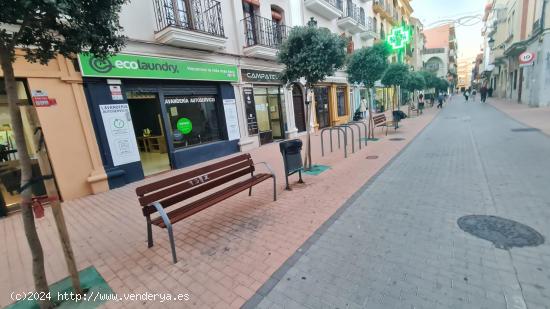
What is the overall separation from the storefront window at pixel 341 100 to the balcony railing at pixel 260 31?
7493 millimetres

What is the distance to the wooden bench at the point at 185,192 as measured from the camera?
3.19 m

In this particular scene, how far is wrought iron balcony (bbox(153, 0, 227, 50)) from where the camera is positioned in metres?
7.51

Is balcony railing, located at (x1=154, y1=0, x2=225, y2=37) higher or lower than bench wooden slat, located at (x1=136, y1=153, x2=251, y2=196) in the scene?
higher

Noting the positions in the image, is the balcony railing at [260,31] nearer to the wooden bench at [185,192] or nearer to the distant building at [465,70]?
the wooden bench at [185,192]

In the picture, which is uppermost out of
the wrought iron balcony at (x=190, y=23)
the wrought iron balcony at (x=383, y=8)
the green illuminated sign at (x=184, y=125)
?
the wrought iron balcony at (x=383, y=8)

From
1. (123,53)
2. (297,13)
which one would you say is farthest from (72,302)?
(297,13)

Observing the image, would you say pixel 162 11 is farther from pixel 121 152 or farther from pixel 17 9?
pixel 17 9

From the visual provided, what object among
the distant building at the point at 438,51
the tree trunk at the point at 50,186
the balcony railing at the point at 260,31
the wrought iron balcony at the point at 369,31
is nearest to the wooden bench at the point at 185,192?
the tree trunk at the point at 50,186

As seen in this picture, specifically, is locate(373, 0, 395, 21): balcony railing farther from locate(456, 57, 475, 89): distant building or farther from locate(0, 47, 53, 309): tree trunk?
locate(456, 57, 475, 89): distant building

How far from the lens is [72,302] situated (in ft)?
8.31

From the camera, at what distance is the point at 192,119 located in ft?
29.7

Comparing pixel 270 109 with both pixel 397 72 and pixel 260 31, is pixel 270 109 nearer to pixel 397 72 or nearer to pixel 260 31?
pixel 260 31

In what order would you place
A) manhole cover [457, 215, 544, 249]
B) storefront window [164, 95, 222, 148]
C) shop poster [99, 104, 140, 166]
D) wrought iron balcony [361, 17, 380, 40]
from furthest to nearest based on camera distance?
wrought iron balcony [361, 17, 380, 40] < storefront window [164, 95, 222, 148] < shop poster [99, 104, 140, 166] < manhole cover [457, 215, 544, 249]

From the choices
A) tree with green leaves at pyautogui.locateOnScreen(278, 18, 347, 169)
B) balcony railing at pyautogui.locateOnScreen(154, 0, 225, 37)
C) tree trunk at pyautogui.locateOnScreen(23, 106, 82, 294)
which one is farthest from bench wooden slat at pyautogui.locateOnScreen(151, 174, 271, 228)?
balcony railing at pyautogui.locateOnScreen(154, 0, 225, 37)
